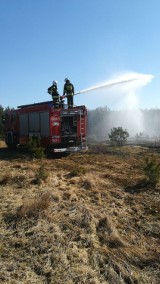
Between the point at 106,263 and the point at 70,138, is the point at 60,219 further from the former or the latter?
the point at 70,138

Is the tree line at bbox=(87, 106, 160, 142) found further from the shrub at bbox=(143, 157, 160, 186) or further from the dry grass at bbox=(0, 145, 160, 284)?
the dry grass at bbox=(0, 145, 160, 284)

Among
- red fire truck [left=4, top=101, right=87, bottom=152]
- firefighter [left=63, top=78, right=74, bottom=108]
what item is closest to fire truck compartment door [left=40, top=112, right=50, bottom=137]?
red fire truck [left=4, top=101, right=87, bottom=152]

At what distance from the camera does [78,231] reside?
5.39 meters

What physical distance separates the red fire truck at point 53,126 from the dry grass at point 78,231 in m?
5.42

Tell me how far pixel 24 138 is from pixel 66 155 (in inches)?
98.8

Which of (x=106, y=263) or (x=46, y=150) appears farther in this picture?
(x=46, y=150)

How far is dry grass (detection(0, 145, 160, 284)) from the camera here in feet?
13.8

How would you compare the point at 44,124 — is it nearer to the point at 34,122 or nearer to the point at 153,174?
the point at 34,122

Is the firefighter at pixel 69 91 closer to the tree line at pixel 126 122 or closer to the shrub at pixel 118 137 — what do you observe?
the shrub at pixel 118 137

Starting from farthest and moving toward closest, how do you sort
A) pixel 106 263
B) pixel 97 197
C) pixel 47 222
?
pixel 97 197 < pixel 47 222 < pixel 106 263

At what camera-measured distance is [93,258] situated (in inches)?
178

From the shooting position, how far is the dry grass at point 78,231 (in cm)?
419

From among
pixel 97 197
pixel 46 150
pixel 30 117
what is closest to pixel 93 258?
pixel 97 197

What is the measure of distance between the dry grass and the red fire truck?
542cm
